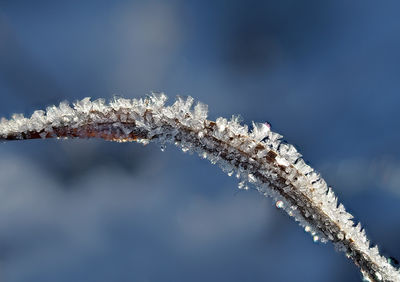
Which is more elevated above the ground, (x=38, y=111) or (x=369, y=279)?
(x=38, y=111)

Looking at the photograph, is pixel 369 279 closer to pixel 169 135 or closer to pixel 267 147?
pixel 267 147

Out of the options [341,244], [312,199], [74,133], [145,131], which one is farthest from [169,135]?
[341,244]

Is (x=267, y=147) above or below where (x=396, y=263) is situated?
above

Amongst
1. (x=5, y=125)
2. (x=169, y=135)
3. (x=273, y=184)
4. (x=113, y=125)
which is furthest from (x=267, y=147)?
(x=5, y=125)

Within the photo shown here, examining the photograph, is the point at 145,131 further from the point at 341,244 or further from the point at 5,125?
the point at 341,244

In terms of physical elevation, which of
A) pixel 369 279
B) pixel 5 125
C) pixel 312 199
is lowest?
pixel 369 279

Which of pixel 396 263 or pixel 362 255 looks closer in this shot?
pixel 362 255
